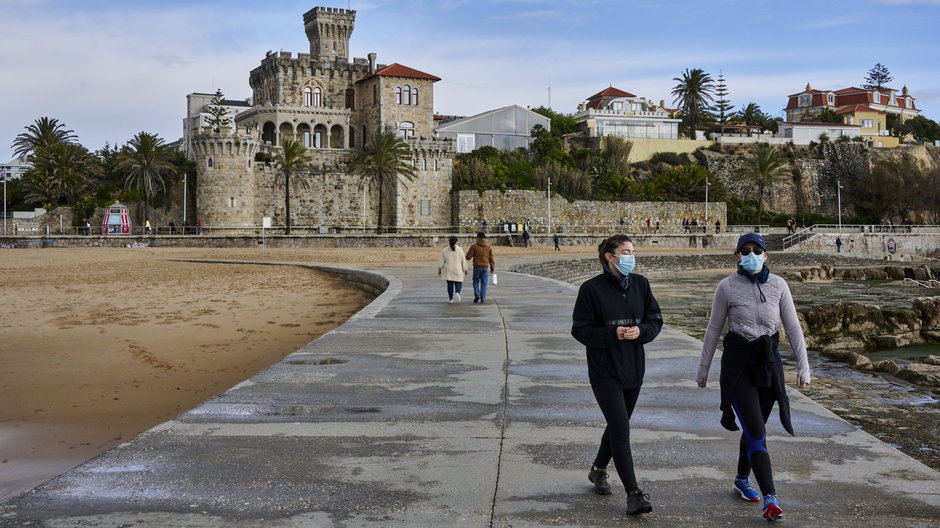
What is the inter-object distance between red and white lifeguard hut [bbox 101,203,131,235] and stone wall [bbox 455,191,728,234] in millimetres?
21005

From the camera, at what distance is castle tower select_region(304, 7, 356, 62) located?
63.5 m

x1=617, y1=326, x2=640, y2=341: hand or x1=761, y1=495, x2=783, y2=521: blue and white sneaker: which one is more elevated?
x1=617, y1=326, x2=640, y2=341: hand

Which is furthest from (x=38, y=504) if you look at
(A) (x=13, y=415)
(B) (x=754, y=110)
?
(B) (x=754, y=110)

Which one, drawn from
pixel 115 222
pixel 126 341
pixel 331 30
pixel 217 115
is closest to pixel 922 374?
pixel 126 341

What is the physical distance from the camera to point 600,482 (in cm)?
494

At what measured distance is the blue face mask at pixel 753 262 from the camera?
4.97 metres

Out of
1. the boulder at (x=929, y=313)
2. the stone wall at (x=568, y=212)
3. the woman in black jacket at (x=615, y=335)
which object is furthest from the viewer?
the stone wall at (x=568, y=212)

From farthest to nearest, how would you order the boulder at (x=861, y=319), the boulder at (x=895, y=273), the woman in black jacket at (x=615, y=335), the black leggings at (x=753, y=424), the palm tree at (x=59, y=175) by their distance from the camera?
the palm tree at (x=59, y=175)
the boulder at (x=895, y=273)
the boulder at (x=861, y=319)
the woman in black jacket at (x=615, y=335)
the black leggings at (x=753, y=424)

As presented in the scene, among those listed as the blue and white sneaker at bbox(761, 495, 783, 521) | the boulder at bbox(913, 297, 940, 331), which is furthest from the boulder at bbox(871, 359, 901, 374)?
the blue and white sneaker at bbox(761, 495, 783, 521)

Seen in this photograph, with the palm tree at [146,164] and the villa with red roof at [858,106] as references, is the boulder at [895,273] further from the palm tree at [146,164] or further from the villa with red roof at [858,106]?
the villa with red roof at [858,106]

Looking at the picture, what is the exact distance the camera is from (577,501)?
15.9 ft

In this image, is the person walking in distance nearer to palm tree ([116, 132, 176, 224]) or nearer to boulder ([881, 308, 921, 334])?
boulder ([881, 308, 921, 334])

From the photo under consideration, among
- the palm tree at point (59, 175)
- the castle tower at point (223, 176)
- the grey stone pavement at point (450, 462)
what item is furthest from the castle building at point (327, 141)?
the grey stone pavement at point (450, 462)

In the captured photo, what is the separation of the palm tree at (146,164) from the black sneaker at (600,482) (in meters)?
49.7
